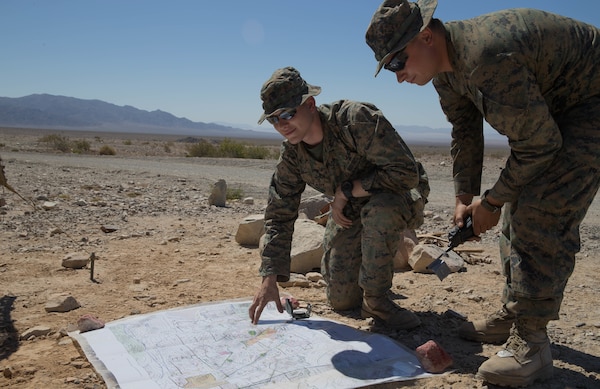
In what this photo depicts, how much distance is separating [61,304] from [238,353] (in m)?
1.45

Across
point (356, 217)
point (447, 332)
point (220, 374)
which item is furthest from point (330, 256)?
point (220, 374)

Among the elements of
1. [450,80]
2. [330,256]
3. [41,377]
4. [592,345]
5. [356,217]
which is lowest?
[41,377]

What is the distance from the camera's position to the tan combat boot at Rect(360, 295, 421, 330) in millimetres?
3271

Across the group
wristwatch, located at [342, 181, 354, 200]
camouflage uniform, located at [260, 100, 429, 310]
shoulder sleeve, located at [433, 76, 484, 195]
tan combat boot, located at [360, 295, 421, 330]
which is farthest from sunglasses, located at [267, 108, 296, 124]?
tan combat boot, located at [360, 295, 421, 330]

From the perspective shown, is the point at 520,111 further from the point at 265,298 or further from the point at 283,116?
the point at 265,298

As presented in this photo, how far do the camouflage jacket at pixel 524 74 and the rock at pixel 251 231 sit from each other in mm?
3170

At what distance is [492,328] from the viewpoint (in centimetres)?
310

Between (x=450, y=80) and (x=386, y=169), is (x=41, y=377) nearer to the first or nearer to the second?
(x=386, y=169)

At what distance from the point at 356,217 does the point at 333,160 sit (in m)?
0.45

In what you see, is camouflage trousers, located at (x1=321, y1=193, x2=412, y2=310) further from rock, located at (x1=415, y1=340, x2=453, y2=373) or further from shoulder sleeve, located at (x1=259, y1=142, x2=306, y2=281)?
rock, located at (x1=415, y1=340, x2=453, y2=373)

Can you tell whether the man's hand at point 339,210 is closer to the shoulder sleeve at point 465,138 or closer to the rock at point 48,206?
the shoulder sleeve at point 465,138

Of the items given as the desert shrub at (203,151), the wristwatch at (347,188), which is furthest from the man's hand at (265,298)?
the desert shrub at (203,151)

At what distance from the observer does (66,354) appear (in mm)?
2955

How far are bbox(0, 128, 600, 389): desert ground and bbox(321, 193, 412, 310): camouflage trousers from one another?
0.77 feet
